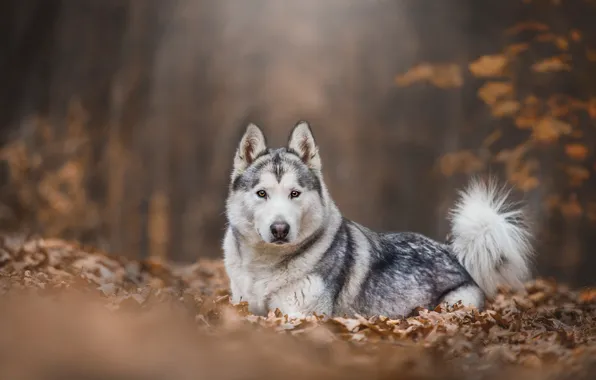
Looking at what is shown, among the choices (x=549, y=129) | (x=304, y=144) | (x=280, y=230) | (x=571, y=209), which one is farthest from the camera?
(x=549, y=129)

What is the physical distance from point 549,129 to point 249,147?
18.1 ft

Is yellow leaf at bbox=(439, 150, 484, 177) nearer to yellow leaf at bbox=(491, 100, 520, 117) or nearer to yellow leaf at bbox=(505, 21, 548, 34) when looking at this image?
yellow leaf at bbox=(491, 100, 520, 117)

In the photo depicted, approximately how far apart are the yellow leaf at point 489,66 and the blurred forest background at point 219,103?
0.07 feet

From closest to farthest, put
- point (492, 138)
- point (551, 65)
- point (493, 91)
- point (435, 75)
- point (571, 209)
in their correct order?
point (571, 209)
point (551, 65)
point (492, 138)
point (493, 91)
point (435, 75)

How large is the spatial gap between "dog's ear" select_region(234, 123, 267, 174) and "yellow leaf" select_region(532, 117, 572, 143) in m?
5.39

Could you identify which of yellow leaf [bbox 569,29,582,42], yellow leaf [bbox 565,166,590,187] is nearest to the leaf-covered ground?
yellow leaf [bbox 565,166,590,187]

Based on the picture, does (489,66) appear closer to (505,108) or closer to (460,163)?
(505,108)

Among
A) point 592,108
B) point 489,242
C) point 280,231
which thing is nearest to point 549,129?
point 592,108

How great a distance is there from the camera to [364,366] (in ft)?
8.80

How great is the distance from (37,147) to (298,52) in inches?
191

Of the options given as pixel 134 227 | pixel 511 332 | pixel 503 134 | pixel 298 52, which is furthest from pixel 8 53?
pixel 511 332

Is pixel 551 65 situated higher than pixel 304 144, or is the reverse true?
pixel 551 65

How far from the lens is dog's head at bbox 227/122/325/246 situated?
430cm

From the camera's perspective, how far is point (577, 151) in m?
8.49
